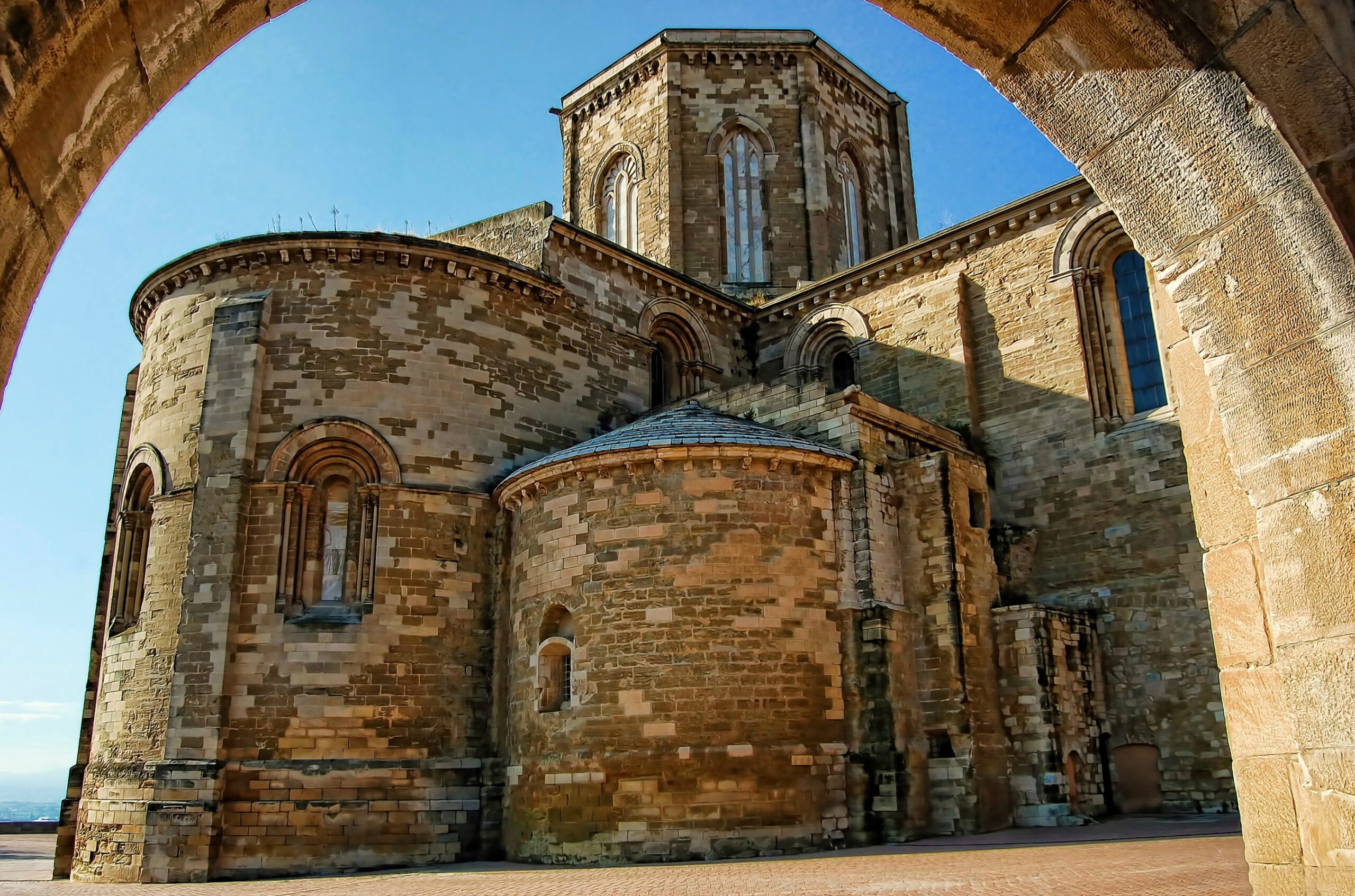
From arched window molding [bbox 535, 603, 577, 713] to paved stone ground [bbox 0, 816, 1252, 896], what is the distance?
2.21 metres

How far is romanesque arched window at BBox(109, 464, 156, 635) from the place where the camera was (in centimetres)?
1730

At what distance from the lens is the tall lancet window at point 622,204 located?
86.9 ft

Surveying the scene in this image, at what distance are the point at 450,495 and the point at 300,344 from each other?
11.4 feet

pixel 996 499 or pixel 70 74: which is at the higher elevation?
pixel 996 499

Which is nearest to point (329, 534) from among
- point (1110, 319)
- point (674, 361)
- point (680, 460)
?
point (680, 460)

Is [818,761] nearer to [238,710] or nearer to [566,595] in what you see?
[566,595]

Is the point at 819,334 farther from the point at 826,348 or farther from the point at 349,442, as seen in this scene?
the point at 349,442

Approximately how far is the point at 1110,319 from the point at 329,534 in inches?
524

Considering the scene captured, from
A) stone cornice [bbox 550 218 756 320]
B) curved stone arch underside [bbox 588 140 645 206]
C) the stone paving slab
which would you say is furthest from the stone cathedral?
curved stone arch underside [bbox 588 140 645 206]

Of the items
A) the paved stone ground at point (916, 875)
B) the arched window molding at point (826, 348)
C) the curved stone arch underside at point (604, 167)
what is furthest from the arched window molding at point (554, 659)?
the curved stone arch underside at point (604, 167)

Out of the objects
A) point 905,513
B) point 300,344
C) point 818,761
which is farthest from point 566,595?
point 300,344

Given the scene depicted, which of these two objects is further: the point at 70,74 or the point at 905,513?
the point at 905,513

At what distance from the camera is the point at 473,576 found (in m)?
16.7

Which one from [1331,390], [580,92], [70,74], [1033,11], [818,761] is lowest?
[818,761]
